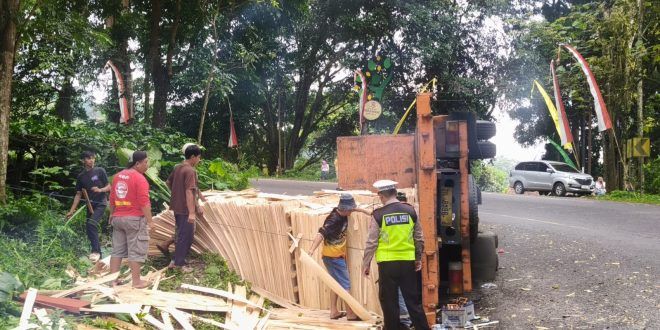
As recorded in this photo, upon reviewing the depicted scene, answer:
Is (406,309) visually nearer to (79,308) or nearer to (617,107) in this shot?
(79,308)

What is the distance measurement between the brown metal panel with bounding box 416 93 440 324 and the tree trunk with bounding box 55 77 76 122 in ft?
57.7

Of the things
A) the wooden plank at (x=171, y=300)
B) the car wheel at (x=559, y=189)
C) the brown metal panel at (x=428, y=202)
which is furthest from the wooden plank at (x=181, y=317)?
the car wheel at (x=559, y=189)

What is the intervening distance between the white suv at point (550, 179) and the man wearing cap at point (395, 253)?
778 inches

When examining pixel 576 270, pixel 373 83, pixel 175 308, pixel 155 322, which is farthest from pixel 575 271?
pixel 373 83

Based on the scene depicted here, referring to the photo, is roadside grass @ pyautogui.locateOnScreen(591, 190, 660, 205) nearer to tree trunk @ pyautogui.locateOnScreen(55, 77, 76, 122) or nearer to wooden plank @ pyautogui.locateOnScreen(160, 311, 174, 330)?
wooden plank @ pyautogui.locateOnScreen(160, 311, 174, 330)

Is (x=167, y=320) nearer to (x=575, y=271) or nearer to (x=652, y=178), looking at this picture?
(x=575, y=271)

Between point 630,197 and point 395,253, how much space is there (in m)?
17.5

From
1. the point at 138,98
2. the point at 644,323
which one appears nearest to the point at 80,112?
the point at 138,98

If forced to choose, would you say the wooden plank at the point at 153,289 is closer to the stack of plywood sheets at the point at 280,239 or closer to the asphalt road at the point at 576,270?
the stack of plywood sheets at the point at 280,239

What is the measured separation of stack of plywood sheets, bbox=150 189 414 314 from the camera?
638 centimetres

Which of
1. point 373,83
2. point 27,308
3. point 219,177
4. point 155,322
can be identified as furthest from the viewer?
point 373,83

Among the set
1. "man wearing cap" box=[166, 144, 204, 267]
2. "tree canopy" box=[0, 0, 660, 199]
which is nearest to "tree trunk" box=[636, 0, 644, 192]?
"tree canopy" box=[0, 0, 660, 199]

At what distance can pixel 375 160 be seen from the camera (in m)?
7.69

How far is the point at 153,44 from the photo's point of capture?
14938mm
